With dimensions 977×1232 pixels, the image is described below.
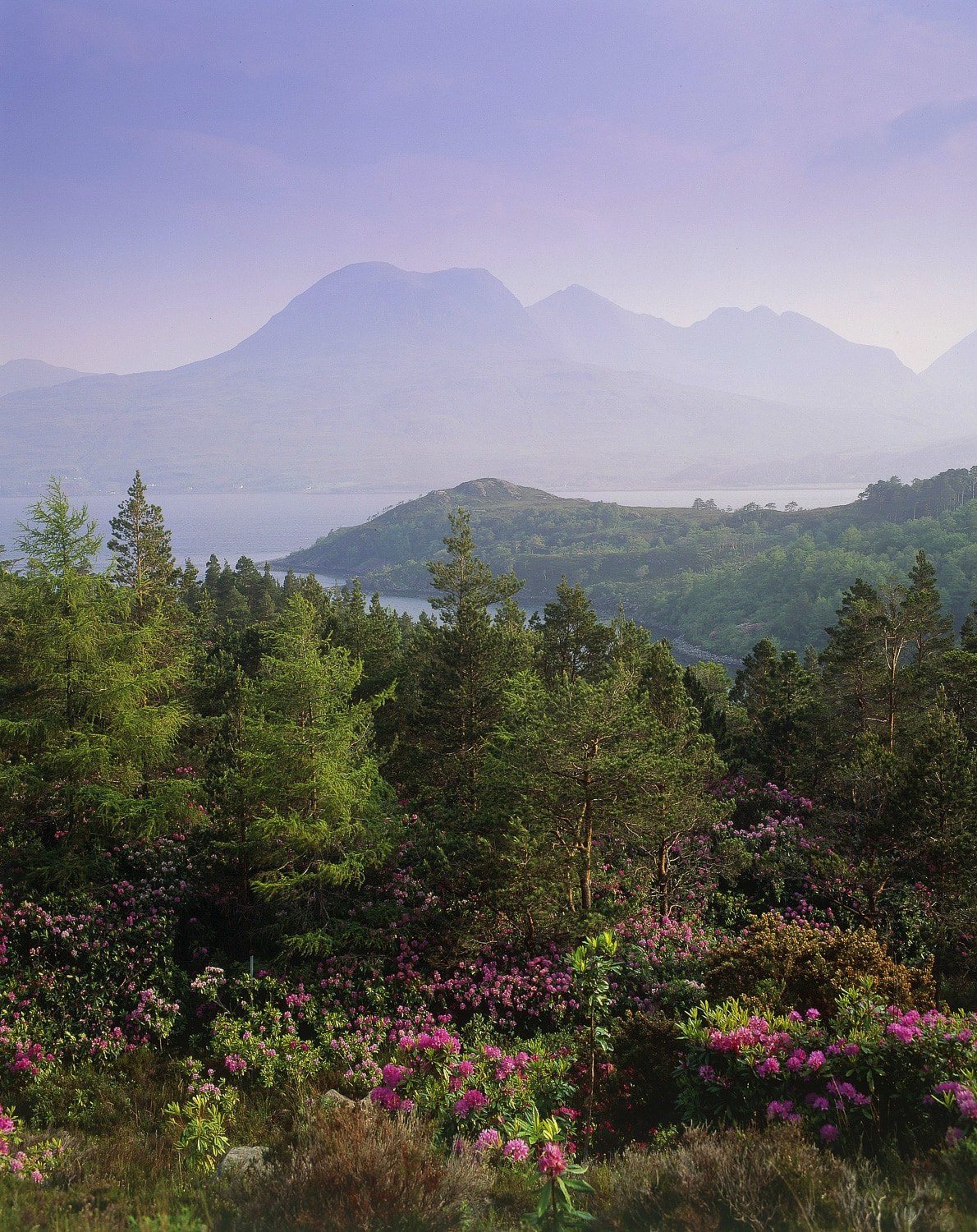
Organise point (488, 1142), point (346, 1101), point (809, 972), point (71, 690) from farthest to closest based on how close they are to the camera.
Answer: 1. point (71, 690)
2. point (809, 972)
3. point (346, 1101)
4. point (488, 1142)

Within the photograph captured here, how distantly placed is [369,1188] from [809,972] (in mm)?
5862

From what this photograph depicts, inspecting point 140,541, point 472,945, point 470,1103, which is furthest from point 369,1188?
point 140,541

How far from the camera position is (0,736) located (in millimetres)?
12070

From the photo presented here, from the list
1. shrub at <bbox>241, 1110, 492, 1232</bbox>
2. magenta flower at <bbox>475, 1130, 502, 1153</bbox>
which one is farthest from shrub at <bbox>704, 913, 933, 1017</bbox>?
shrub at <bbox>241, 1110, 492, 1232</bbox>

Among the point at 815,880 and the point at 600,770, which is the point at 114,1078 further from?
the point at 815,880

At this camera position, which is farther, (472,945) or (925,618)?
(925,618)

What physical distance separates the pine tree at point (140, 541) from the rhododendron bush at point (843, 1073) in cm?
2794

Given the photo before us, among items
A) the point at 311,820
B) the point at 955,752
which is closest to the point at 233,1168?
the point at 311,820

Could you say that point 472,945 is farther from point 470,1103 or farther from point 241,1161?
point 241,1161

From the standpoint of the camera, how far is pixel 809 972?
869 centimetres

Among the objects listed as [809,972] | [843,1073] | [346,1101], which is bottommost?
[346,1101]

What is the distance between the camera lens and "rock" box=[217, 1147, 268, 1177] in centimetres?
637

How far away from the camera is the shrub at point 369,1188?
5.28m

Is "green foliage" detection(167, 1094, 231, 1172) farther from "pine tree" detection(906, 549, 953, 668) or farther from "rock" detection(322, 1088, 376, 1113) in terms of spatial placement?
"pine tree" detection(906, 549, 953, 668)
